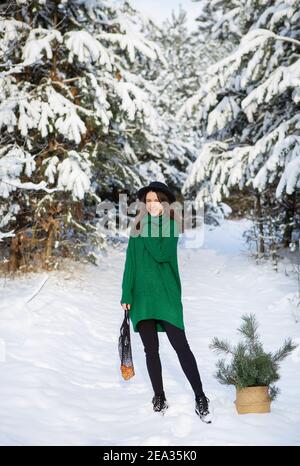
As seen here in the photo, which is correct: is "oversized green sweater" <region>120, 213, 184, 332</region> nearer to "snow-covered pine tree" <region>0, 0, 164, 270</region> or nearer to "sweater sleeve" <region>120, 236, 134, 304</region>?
"sweater sleeve" <region>120, 236, 134, 304</region>

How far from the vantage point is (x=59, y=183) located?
9289mm

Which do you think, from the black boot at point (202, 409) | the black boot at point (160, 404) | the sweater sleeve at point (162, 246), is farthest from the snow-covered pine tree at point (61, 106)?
the black boot at point (202, 409)

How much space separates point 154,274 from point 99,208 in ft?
29.7

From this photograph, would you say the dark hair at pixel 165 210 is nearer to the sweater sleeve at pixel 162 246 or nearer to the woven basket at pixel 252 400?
the sweater sleeve at pixel 162 246

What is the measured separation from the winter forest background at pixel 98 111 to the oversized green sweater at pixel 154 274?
4283 mm

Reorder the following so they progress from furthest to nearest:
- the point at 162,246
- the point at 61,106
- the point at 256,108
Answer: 1. the point at 256,108
2. the point at 61,106
3. the point at 162,246

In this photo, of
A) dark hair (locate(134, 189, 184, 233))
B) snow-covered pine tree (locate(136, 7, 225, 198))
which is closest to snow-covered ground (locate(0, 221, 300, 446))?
dark hair (locate(134, 189, 184, 233))

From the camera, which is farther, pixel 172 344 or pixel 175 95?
pixel 175 95

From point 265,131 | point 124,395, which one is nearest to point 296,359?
point 124,395

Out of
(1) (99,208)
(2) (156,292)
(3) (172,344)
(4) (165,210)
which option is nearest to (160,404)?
(3) (172,344)

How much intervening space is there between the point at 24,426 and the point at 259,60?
8.01 meters

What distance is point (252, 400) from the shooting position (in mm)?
4000

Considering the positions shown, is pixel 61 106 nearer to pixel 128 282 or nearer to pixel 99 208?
pixel 99 208
